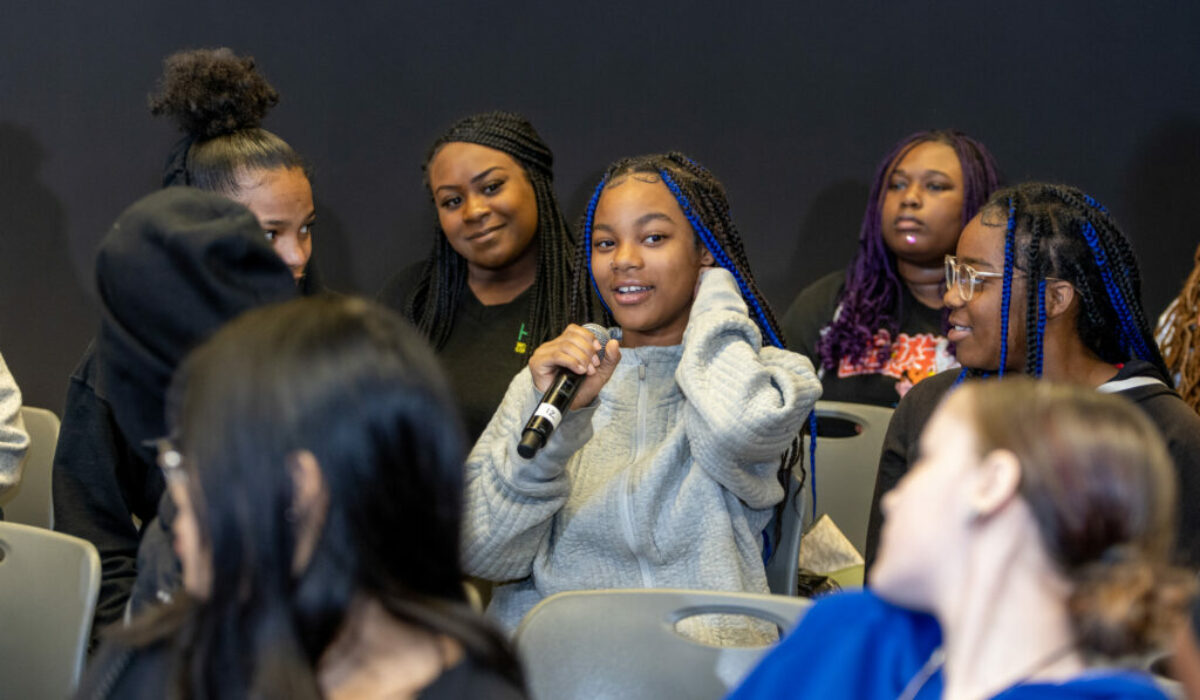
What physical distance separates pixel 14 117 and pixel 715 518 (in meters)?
2.42

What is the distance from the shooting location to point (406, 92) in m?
3.13

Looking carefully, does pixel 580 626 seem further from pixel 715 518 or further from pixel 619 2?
pixel 619 2

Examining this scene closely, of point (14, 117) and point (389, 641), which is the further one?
point (14, 117)

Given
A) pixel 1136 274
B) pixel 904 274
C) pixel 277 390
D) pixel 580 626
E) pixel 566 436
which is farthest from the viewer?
pixel 904 274

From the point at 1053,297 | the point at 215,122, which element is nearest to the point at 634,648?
the point at 1053,297

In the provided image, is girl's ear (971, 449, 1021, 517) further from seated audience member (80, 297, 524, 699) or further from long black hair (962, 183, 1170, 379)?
long black hair (962, 183, 1170, 379)

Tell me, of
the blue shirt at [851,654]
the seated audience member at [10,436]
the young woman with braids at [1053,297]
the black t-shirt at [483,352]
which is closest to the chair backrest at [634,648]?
the blue shirt at [851,654]

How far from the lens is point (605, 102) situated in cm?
316

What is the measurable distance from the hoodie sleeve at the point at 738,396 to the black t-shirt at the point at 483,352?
601 mm

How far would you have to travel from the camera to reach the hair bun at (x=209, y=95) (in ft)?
6.87

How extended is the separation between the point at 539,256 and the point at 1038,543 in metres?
1.81

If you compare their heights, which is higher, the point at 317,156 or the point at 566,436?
the point at 317,156

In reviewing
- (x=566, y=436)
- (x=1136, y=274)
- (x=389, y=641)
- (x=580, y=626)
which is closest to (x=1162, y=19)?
(x=1136, y=274)

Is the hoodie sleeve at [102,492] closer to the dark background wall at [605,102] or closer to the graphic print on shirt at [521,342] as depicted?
the graphic print on shirt at [521,342]
